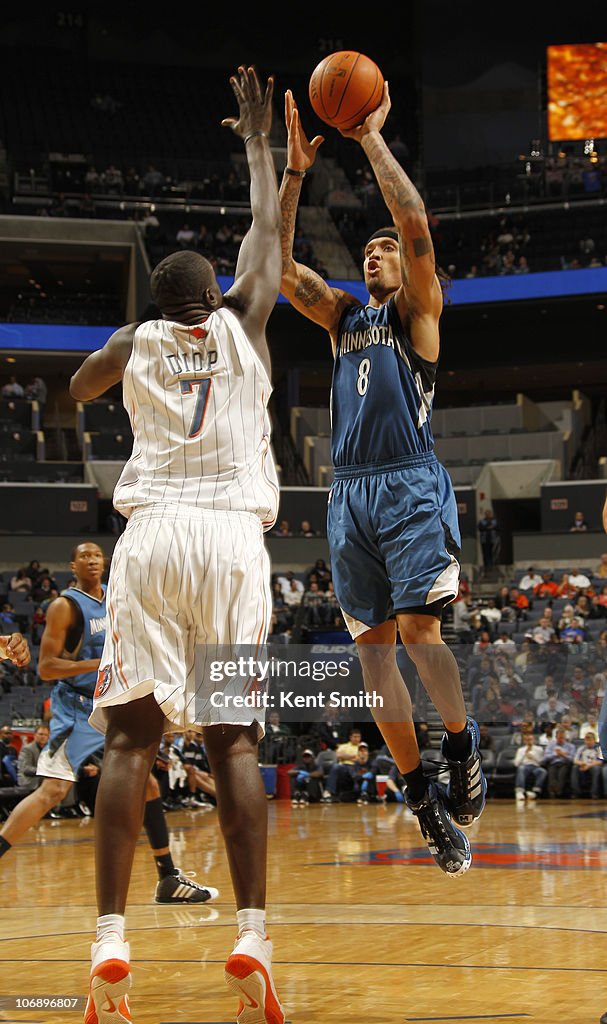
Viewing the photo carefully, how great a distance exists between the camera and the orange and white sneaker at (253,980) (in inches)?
118

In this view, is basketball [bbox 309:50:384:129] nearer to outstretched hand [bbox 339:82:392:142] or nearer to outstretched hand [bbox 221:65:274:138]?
outstretched hand [bbox 339:82:392:142]

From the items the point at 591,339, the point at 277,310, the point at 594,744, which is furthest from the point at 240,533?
the point at 591,339

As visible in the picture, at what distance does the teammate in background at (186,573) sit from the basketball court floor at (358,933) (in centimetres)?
94

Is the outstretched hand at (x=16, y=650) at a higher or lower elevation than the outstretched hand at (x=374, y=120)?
lower

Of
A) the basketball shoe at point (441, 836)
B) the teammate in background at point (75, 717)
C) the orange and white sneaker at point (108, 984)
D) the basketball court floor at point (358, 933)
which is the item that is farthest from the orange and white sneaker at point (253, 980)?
the teammate in background at point (75, 717)

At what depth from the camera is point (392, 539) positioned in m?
4.51

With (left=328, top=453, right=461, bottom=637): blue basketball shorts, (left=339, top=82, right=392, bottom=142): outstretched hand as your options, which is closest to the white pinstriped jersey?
(left=328, top=453, right=461, bottom=637): blue basketball shorts

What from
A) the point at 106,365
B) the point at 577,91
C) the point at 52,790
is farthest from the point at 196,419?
the point at 577,91

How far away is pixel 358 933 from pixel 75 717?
2306 millimetres

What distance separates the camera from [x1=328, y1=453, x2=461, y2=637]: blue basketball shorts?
4.43m

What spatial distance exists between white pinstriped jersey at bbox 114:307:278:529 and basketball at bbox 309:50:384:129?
4.85 feet

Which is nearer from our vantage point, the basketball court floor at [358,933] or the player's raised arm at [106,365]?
the player's raised arm at [106,365]

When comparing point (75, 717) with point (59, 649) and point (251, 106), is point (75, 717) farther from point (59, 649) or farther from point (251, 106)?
point (251, 106)

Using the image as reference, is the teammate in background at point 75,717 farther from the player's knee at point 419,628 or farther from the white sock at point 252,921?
the white sock at point 252,921
